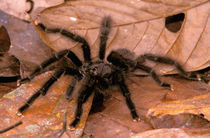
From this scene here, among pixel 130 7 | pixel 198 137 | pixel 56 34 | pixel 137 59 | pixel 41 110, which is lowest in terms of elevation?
pixel 41 110

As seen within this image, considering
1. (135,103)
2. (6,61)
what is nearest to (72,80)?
(135,103)

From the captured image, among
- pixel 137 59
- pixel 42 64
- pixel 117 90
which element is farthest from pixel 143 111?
pixel 42 64

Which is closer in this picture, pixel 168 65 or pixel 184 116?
pixel 184 116

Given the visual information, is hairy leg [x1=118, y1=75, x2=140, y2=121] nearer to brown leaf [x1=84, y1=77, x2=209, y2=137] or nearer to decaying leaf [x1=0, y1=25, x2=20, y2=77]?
brown leaf [x1=84, y1=77, x2=209, y2=137]

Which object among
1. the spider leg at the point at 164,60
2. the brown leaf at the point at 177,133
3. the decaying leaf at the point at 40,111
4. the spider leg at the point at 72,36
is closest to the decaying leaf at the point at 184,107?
the brown leaf at the point at 177,133

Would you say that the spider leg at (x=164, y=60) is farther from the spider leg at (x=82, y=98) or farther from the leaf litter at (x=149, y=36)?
the spider leg at (x=82, y=98)

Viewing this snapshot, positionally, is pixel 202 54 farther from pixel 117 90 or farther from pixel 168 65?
pixel 117 90

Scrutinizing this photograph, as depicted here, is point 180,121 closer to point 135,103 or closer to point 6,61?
point 135,103

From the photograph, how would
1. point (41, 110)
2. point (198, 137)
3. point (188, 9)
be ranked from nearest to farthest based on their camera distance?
point (198, 137) < point (41, 110) < point (188, 9)
